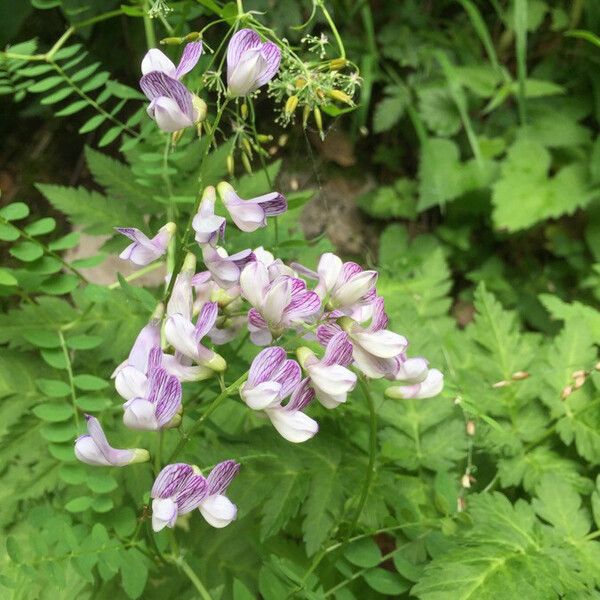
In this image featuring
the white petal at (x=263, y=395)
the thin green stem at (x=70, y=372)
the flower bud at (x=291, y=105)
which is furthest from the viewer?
the thin green stem at (x=70, y=372)

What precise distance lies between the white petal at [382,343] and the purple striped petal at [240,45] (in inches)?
14.8

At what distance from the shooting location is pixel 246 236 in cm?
138

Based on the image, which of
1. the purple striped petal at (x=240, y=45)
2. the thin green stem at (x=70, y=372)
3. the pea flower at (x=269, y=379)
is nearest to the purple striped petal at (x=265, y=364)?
the pea flower at (x=269, y=379)

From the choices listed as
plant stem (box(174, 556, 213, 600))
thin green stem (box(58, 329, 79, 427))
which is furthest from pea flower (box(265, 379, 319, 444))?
thin green stem (box(58, 329, 79, 427))

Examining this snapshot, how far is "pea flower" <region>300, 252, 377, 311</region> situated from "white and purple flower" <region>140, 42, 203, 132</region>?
259 mm

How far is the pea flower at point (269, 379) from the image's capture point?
2.84 feet

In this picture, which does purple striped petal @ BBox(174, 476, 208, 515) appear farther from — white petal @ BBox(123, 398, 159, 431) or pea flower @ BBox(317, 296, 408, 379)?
pea flower @ BBox(317, 296, 408, 379)

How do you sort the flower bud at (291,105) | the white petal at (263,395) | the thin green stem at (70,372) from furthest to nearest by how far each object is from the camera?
the thin green stem at (70,372)
the flower bud at (291,105)
the white petal at (263,395)

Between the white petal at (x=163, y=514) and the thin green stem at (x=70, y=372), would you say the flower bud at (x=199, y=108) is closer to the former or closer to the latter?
the white petal at (x=163, y=514)

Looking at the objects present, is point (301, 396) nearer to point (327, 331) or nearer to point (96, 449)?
point (327, 331)

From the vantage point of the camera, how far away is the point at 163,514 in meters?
0.88

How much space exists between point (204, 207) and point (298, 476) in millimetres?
553

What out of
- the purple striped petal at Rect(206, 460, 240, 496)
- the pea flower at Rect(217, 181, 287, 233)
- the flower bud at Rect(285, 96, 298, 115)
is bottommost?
the purple striped petal at Rect(206, 460, 240, 496)

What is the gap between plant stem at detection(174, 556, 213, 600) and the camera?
1.09 metres
